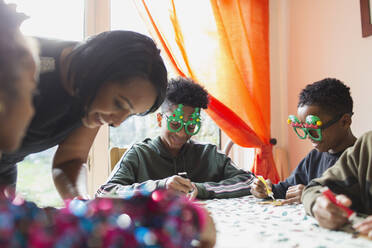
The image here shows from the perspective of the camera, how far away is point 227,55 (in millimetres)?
2086

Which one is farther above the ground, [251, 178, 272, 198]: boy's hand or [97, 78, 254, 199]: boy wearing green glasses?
[97, 78, 254, 199]: boy wearing green glasses

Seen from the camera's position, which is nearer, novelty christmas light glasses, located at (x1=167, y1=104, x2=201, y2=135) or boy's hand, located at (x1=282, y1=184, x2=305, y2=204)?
boy's hand, located at (x1=282, y1=184, x2=305, y2=204)

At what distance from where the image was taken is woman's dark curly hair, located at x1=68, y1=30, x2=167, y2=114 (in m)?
0.55

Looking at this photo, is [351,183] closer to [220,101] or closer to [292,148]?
[220,101]

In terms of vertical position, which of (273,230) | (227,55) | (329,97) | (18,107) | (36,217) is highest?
(227,55)

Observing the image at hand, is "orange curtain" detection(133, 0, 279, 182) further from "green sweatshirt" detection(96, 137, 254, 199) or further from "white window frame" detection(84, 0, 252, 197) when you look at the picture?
"green sweatshirt" detection(96, 137, 254, 199)

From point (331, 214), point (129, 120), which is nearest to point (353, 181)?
point (331, 214)

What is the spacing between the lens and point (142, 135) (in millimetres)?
1994

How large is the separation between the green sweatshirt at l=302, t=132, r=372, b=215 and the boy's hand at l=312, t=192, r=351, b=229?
92mm

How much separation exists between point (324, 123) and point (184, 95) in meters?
0.61

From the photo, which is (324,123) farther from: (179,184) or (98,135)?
(98,135)

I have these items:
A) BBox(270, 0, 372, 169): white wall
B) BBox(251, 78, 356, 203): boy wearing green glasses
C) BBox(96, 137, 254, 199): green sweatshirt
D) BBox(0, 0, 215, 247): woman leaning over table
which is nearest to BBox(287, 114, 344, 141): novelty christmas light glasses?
BBox(251, 78, 356, 203): boy wearing green glasses

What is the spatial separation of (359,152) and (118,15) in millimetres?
1515

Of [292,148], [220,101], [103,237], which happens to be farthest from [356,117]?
[103,237]
